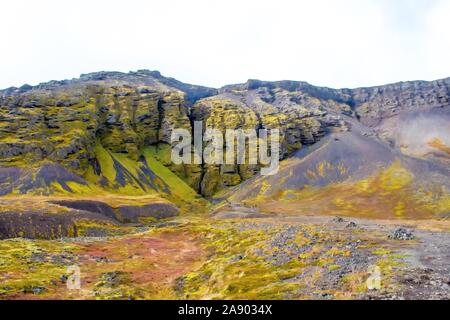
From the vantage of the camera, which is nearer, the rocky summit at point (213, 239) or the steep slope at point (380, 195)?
the rocky summit at point (213, 239)

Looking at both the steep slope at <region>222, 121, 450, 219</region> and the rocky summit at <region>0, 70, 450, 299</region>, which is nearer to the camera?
the rocky summit at <region>0, 70, 450, 299</region>

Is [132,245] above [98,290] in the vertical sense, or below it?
below

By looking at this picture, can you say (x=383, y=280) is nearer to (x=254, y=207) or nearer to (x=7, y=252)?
(x=7, y=252)

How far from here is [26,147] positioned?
18150cm

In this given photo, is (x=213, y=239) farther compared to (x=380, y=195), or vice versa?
(x=380, y=195)

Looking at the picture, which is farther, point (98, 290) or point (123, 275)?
point (123, 275)

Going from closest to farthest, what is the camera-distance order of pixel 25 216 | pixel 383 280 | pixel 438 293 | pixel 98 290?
pixel 438 293 → pixel 383 280 → pixel 98 290 → pixel 25 216

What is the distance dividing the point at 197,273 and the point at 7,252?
3777 cm

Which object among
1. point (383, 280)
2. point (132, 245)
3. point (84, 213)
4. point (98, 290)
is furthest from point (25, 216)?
point (383, 280)

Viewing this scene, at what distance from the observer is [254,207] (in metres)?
173

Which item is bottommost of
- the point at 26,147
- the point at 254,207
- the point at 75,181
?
the point at 254,207

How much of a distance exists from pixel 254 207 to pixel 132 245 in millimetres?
92652

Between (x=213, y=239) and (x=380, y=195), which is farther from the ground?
(x=213, y=239)

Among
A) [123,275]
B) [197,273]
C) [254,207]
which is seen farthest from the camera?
[254,207]
